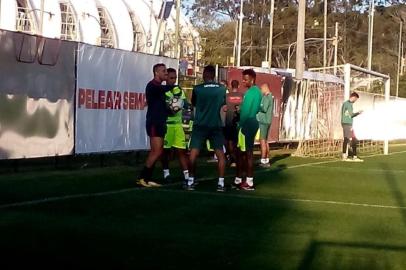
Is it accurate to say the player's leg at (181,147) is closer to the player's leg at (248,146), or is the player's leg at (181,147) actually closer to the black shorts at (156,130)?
the black shorts at (156,130)

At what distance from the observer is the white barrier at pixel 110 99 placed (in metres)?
17.7

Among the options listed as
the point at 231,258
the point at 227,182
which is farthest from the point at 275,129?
the point at 231,258

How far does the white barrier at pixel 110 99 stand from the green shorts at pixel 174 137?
249cm

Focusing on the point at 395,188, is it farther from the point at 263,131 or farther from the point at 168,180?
the point at 263,131

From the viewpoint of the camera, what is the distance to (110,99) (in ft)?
61.3

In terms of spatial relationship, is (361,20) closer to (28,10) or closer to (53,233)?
(28,10)

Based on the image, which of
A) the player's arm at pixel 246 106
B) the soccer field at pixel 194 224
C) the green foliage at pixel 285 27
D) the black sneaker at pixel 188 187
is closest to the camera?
the soccer field at pixel 194 224

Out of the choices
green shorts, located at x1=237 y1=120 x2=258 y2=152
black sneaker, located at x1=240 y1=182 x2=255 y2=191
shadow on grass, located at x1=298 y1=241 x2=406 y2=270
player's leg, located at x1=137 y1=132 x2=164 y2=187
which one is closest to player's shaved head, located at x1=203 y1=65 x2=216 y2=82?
green shorts, located at x1=237 y1=120 x2=258 y2=152

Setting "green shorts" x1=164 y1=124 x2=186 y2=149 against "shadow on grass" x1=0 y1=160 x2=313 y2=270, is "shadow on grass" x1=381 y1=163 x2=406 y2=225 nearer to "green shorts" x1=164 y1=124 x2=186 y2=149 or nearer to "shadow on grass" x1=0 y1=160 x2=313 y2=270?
"shadow on grass" x1=0 y1=160 x2=313 y2=270

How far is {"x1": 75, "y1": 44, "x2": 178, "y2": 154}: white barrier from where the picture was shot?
1766cm

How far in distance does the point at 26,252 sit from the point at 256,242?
2.58 m

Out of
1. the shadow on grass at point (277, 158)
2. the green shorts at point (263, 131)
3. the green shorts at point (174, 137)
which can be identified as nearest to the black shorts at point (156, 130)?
the green shorts at point (174, 137)

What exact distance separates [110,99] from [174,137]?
3.37m

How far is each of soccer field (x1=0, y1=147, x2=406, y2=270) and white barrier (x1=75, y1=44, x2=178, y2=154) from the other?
3.38 ft
